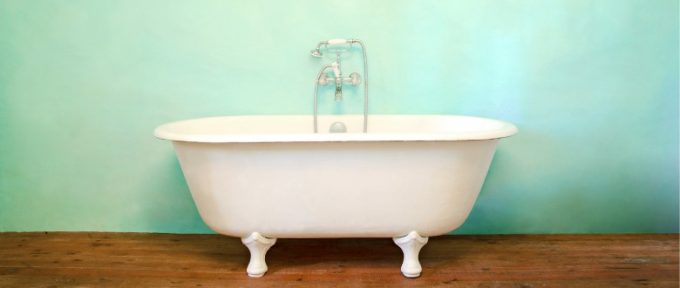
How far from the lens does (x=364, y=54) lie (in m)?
1.79

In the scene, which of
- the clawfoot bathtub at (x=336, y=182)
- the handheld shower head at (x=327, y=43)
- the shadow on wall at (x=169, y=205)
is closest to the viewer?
the clawfoot bathtub at (x=336, y=182)

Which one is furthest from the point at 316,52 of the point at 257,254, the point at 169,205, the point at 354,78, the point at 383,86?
the point at 169,205

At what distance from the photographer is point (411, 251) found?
1.44 metres

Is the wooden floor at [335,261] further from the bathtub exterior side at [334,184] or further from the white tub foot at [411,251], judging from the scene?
the bathtub exterior side at [334,184]

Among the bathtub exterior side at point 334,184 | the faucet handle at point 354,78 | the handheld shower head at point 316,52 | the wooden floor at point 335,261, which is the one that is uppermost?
the handheld shower head at point 316,52

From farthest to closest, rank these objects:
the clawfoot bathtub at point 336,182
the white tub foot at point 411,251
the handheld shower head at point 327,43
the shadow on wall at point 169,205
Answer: the shadow on wall at point 169,205 → the handheld shower head at point 327,43 → the white tub foot at point 411,251 → the clawfoot bathtub at point 336,182

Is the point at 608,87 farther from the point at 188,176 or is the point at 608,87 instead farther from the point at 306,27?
the point at 188,176

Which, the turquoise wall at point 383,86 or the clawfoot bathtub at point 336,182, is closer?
the clawfoot bathtub at point 336,182

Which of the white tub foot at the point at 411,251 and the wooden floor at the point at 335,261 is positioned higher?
the white tub foot at the point at 411,251

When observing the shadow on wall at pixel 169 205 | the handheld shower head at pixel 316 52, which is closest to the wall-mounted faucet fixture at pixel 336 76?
the handheld shower head at pixel 316 52

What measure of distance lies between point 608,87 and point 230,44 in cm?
172

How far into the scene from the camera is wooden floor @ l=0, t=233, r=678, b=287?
1438 mm

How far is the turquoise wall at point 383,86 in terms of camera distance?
5.90 feet

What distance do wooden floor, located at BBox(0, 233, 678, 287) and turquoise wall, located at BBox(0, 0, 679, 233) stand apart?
0.47 feet
